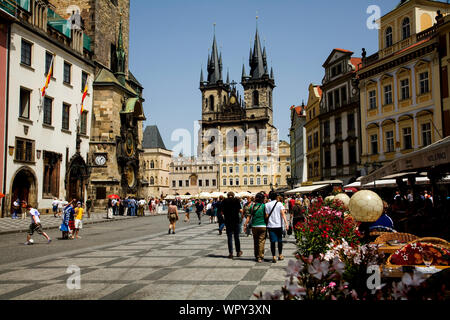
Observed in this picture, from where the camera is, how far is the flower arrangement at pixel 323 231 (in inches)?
312

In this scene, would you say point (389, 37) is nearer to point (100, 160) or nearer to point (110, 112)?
point (110, 112)

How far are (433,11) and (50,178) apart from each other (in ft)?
99.3

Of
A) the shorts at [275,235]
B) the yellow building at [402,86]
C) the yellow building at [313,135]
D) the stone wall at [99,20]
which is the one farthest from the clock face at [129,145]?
the shorts at [275,235]

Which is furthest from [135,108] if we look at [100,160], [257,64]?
[257,64]

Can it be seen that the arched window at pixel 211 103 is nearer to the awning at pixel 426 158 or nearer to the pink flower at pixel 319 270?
the awning at pixel 426 158

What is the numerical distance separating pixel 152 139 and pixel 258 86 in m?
34.2

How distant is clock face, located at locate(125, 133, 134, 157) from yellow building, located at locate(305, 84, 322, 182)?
19.8 metres

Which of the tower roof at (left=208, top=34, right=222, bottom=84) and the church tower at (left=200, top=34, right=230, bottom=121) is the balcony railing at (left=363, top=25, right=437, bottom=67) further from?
the tower roof at (left=208, top=34, right=222, bottom=84)

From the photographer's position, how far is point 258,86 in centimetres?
11950

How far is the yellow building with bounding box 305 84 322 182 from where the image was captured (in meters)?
46.7

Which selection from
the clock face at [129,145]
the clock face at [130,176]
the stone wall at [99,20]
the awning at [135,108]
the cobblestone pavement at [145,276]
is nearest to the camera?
the cobblestone pavement at [145,276]

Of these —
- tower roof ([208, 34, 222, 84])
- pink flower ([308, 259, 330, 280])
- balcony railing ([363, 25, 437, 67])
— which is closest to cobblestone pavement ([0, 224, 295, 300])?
pink flower ([308, 259, 330, 280])

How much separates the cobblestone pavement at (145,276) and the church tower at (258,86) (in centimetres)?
10565
